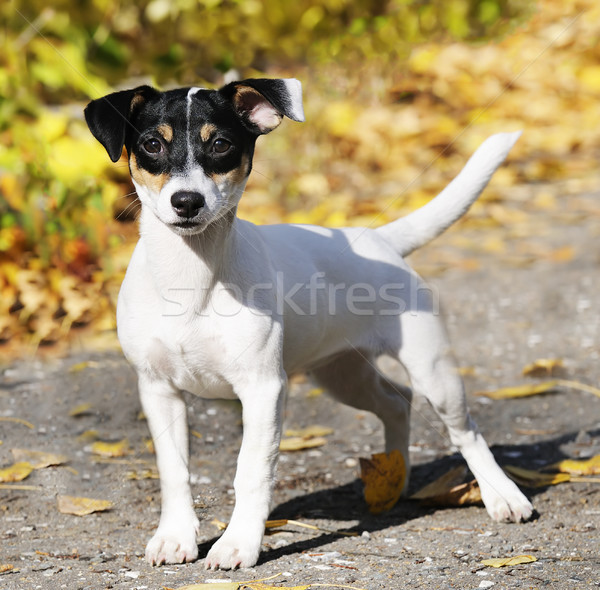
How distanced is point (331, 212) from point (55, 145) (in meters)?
2.14

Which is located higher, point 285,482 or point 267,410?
point 267,410

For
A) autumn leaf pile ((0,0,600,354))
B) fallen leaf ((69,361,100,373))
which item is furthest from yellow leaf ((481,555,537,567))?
autumn leaf pile ((0,0,600,354))

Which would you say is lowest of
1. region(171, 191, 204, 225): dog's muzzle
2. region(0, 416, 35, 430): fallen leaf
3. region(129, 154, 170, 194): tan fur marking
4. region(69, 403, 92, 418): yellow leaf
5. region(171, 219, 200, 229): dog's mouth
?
region(0, 416, 35, 430): fallen leaf

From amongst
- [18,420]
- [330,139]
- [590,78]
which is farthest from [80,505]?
[590,78]

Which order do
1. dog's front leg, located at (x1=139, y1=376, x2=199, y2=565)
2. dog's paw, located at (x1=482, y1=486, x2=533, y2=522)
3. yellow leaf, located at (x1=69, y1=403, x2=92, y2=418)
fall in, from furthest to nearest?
1. yellow leaf, located at (x1=69, y1=403, x2=92, y2=418)
2. dog's paw, located at (x1=482, y1=486, x2=533, y2=522)
3. dog's front leg, located at (x1=139, y1=376, x2=199, y2=565)

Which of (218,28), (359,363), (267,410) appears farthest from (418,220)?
(218,28)

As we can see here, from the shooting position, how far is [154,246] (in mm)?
3090

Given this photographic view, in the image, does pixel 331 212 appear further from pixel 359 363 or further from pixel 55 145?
pixel 359 363

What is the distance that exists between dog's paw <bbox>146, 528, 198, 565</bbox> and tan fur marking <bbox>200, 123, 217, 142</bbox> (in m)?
1.27

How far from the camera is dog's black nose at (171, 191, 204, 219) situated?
2.77 meters

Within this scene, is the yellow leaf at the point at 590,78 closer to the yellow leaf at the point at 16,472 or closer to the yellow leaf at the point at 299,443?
the yellow leaf at the point at 299,443

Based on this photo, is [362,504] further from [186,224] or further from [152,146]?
[152,146]

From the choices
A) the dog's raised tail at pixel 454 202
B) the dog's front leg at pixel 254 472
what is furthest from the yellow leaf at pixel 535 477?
the dog's front leg at pixel 254 472

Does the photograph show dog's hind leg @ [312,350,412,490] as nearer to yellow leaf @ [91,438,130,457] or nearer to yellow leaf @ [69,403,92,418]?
yellow leaf @ [91,438,130,457]
